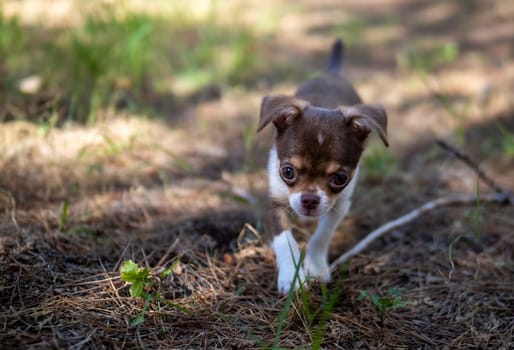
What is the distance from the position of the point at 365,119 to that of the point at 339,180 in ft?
1.26

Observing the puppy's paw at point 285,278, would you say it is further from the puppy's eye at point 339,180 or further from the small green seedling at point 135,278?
the small green seedling at point 135,278

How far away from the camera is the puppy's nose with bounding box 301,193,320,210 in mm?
2836

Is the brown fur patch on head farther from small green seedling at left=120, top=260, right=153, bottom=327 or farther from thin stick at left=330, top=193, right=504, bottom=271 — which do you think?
small green seedling at left=120, top=260, right=153, bottom=327

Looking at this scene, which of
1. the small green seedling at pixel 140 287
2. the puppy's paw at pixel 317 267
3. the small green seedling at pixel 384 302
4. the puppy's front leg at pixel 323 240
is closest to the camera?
the small green seedling at pixel 140 287

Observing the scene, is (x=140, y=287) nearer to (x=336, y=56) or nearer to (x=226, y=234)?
(x=226, y=234)

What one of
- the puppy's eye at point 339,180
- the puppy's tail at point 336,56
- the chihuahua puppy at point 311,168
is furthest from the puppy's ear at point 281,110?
the puppy's tail at point 336,56

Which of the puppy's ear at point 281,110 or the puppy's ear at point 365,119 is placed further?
the puppy's ear at point 281,110

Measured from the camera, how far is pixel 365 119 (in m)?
2.89

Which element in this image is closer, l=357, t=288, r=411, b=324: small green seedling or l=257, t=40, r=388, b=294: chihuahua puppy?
l=357, t=288, r=411, b=324: small green seedling

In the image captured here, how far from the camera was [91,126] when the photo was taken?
4625 millimetres

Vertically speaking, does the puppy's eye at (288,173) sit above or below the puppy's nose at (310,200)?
above

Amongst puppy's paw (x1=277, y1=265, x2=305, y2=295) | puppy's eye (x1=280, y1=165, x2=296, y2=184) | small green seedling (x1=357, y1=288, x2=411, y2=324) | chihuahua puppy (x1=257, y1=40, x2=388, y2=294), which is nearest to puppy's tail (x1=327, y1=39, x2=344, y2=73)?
chihuahua puppy (x1=257, y1=40, x2=388, y2=294)

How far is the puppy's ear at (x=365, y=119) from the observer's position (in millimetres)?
2836

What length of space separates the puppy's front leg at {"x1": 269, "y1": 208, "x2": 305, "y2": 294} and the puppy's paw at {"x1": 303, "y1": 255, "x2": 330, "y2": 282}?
0.11 metres
